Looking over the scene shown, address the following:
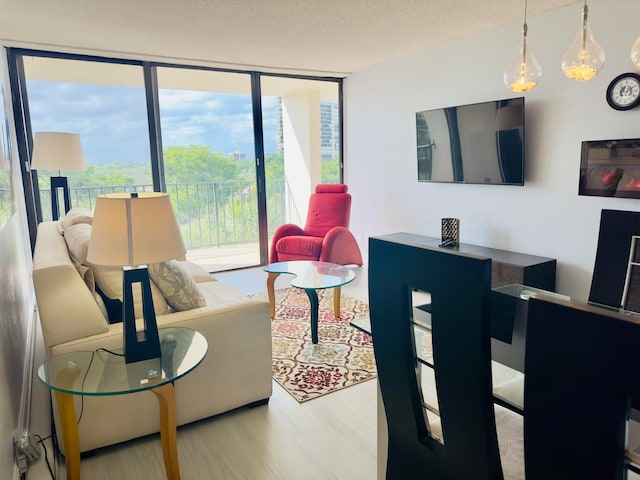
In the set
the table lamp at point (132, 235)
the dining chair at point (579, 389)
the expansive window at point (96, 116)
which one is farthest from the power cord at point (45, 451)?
the expansive window at point (96, 116)

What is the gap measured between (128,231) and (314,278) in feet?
5.72

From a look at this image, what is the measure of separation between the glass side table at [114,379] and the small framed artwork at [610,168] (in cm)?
276

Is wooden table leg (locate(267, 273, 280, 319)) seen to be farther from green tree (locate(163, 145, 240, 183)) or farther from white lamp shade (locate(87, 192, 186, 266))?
green tree (locate(163, 145, 240, 183))

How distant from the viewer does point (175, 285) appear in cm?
210

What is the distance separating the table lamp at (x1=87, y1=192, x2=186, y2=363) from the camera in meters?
1.55

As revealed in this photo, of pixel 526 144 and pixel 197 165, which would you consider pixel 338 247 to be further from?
pixel 197 165

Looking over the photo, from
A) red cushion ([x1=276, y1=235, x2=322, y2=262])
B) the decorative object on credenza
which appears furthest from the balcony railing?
the decorative object on credenza

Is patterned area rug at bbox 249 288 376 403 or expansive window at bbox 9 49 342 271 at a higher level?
expansive window at bbox 9 49 342 271

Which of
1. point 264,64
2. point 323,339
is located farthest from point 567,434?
point 264,64

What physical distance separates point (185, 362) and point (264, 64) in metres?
3.89

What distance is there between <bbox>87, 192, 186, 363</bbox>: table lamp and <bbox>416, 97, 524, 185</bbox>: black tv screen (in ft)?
9.26

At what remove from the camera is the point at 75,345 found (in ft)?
5.95

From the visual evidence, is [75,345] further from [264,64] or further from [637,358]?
[264,64]

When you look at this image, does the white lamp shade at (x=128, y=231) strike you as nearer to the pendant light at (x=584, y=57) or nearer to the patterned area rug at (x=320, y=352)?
the patterned area rug at (x=320, y=352)
